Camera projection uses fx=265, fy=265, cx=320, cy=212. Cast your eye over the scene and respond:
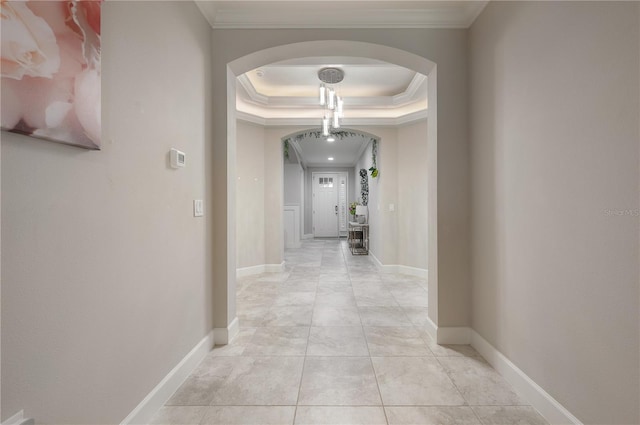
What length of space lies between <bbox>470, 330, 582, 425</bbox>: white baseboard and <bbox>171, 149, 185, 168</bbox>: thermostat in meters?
2.42

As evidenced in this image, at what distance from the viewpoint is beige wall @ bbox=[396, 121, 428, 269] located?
436cm

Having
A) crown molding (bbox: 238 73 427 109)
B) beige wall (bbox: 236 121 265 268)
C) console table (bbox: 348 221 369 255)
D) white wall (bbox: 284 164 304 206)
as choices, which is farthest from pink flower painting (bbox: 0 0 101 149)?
white wall (bbox: 284 164 304 206)

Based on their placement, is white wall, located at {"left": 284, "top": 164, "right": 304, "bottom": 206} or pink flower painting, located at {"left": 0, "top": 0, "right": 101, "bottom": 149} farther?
white wall, located at {"left": 284, "top": 164, "right": 304, "bottom": 206}

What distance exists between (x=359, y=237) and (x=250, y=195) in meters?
3.45

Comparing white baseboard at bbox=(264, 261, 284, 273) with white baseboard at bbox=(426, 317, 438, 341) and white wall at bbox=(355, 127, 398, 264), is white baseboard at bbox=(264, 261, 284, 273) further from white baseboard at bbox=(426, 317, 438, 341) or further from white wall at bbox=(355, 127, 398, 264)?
white baseboard at bbox=(426, 317, 438, 341)

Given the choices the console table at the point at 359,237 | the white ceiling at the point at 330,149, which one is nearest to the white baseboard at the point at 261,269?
the console table at the point at 359,237

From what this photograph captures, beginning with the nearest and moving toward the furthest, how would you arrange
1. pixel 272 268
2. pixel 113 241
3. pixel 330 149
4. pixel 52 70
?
pixel 52 70 < pixel 113 241 < pixel 272 268 < pixel 330 149

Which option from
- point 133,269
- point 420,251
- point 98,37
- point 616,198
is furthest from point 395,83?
point 133,269

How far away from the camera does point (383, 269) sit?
4.69m

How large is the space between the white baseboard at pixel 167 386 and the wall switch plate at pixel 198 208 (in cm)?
94

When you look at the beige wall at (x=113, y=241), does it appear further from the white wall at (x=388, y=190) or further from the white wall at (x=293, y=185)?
the white wall at (x=293, y=185)

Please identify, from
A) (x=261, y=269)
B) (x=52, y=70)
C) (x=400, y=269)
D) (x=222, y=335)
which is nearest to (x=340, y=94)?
(x=400, y=269)

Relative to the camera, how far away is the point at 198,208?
1916 mm

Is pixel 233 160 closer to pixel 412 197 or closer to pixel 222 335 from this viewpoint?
pixel 222 335
